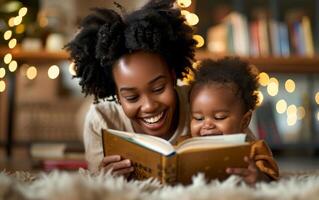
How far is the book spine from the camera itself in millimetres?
913

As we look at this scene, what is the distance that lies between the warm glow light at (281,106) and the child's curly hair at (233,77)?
1.56 meters

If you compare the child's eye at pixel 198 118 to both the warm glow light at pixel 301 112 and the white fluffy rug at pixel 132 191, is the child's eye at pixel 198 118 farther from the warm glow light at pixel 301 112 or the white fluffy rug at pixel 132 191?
the warm glow light at pixel 301 112

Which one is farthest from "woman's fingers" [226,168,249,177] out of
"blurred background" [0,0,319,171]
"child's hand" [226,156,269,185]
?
"blurred background" [0,0,319,171]

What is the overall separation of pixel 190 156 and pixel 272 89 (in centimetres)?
192

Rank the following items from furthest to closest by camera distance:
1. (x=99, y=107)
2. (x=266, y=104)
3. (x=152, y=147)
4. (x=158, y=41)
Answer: (x=266, y=104) → (x=99, y=107) → (x=158, y=41) → (x=152, y=147)

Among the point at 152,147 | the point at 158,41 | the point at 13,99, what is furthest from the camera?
the point at 13,99

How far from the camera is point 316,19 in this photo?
2.75 metres

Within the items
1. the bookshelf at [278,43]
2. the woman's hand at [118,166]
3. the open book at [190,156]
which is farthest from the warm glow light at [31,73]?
the open book at [190,156]

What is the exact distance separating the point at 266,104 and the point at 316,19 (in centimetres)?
51

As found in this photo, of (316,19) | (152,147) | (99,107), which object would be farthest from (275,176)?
(316,19)

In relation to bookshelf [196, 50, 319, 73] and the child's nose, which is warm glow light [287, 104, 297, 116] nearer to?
bookshelf [196, 50, 319, 73]

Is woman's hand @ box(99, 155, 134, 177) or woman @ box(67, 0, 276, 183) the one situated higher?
woman @ box(67, 0, 276, 183)

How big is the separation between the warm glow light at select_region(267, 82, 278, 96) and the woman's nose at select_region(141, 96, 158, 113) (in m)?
1.65

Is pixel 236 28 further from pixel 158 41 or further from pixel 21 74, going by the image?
pixel 158 41
